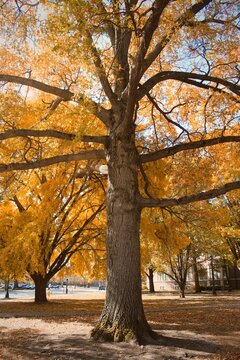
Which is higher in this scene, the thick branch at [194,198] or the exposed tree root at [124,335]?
the thick branch at [194,198]

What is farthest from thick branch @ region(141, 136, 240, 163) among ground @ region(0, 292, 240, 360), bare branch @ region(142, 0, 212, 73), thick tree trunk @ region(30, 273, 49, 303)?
thick tree trunk @ region(30, 273, 49, 303)

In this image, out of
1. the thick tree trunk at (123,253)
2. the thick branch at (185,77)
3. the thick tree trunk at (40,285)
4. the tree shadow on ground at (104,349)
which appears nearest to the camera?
the tree shadow on ground at (104,349)

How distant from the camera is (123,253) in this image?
7.23 metres

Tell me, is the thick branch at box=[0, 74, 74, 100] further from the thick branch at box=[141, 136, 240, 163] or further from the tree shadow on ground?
the tree shadow on ground

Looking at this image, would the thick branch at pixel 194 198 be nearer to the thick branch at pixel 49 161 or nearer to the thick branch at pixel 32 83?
the thick branch at pixel 49 161

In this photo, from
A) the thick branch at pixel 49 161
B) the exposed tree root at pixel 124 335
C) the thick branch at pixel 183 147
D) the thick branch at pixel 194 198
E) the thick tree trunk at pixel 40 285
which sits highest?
the thick branch at pixel 183 147

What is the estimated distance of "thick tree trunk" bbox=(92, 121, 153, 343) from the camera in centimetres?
694

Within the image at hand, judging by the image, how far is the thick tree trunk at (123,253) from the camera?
22.8 ft

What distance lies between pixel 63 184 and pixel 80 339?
9.18m

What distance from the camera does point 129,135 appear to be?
7977 millimetres

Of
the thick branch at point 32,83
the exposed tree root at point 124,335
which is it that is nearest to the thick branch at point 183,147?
the thick branch at point 32,83

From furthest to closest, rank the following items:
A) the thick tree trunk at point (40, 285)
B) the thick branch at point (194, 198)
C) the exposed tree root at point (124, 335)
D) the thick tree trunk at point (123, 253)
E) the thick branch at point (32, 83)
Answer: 1. the thick tree trunk at point (40, 285)
2. the thick branch at point (32, 83)
3. the thick branch at point (194, 198)
4. the thick tree trunk at point (123, 253)
5. the exposed tree root at point (124, 335)

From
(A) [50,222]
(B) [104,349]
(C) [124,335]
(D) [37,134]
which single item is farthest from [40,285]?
(B) [104,349]

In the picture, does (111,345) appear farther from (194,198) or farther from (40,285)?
(40,285)
